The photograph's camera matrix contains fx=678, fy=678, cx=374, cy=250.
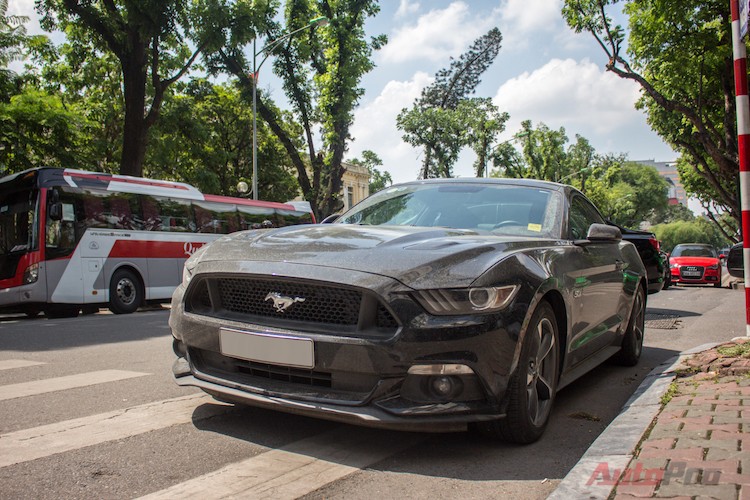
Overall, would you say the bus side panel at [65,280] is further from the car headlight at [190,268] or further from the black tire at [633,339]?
the black tire at [633,339]

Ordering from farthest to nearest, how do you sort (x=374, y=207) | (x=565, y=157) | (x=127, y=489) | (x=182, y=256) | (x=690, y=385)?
(x=565, y=157), (x=182, y=256), (x=374, y=207), (x=690, y=385), (x=127, y=489)

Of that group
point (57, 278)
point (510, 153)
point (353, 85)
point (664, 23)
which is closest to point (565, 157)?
point (510, 153)

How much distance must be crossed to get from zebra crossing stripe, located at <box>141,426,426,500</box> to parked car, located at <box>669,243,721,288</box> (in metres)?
23.6

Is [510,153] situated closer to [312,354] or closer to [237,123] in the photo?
[237,123]

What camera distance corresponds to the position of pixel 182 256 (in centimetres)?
1698

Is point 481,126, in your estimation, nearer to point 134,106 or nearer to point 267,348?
point 134,106

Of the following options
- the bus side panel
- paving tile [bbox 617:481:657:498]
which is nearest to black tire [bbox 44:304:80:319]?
the bus side panel

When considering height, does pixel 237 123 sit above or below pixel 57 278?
above

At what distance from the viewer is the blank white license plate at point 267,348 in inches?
126

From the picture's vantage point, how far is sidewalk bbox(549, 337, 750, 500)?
2.59 metres

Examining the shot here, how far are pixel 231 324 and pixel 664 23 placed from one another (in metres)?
18.2

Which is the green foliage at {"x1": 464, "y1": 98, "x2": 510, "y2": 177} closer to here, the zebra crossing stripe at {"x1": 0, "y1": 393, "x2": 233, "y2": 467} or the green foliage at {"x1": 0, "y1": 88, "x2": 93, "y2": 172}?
the green foliage at {"x1": 0, "y1": 88, "x2": 93, "y2": 172}

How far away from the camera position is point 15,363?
5.98 metres

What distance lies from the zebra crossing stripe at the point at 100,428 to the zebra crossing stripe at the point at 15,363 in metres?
2.28
